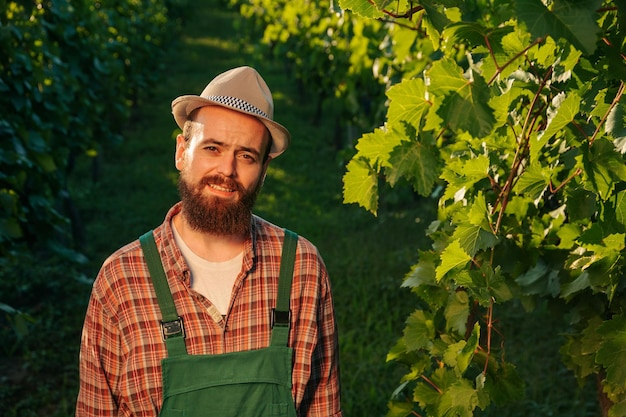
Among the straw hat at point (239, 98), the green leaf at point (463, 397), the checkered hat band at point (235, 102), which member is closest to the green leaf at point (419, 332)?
the green leaf at point (463, 397)

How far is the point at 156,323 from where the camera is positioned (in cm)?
217

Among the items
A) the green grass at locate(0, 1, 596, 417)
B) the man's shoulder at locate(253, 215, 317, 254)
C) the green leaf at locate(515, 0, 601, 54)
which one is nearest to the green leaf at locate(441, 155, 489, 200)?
the man's shoulder at locate(253, 215, 317, 254)

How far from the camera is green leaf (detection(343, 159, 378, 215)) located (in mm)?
2166

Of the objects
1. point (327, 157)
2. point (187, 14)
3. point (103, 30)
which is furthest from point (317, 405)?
point (187, 14)

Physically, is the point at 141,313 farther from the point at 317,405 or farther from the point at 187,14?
the point at 187,14

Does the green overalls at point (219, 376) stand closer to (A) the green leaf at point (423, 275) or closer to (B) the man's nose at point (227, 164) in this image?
(B) the man's nose at point (227, 164)

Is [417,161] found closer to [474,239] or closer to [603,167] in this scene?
[474,239]

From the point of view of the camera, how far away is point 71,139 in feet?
26.7

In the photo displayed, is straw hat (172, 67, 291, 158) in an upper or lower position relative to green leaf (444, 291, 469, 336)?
upper

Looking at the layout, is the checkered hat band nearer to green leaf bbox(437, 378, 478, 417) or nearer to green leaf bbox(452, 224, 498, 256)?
green leaf bbox(452, 224, 498, 256)

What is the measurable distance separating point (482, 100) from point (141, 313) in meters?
1.08

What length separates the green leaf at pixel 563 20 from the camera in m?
1.27

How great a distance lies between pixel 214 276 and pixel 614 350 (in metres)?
1.03

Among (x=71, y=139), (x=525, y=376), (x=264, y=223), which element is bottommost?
(x=525, y=376)
